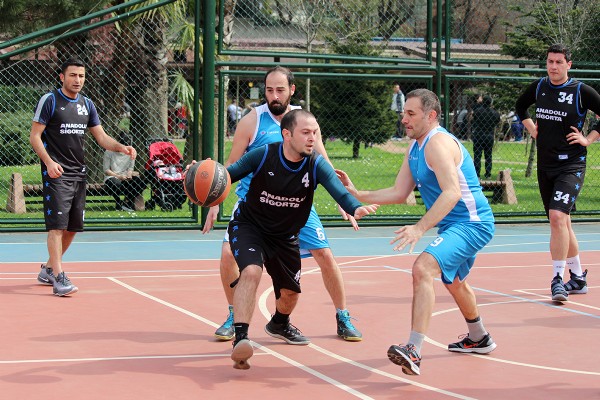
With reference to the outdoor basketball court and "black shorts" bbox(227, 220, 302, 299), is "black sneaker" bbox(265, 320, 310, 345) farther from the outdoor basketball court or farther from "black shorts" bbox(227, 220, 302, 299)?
"black shorts" bbox(227, 220, 302, 299)

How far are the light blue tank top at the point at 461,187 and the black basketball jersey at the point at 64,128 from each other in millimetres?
4170

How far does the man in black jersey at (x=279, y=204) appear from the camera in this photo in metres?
6.90

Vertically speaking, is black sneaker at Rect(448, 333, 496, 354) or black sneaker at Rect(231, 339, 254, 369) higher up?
black sneaker at Rect(231, 339, 254, 369)

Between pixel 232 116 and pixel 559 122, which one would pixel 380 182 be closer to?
pixel 232 116

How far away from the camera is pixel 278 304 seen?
25.1ft

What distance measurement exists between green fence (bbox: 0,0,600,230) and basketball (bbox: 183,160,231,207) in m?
6.79

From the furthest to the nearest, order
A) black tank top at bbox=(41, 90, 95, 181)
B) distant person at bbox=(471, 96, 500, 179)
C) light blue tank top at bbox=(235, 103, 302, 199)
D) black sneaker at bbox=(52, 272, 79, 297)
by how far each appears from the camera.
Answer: distant person at bbox=(471, 96, 500, 179) < black tank top at bbox=(41, 90, 95, 181) < black sneaker at bbox=(52, 272, 79, 297) < light blue tank top at bbox=(235, 103, 302, 199)

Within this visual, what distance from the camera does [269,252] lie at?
7.17 metres

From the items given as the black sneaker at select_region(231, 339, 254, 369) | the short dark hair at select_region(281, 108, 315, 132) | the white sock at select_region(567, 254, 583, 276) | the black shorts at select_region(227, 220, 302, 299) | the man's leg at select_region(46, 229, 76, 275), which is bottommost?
the black sneaker at select_region(231, 339, 254, 369)

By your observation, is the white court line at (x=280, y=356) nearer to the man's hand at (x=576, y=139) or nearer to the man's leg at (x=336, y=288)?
the man's leg at (x=336, y=288)

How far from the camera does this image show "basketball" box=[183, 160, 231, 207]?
7094 mm

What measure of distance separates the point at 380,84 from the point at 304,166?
1805 cm

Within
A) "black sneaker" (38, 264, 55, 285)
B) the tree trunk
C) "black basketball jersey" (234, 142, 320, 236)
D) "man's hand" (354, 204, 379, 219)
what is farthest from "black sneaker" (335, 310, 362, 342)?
the tree trunk

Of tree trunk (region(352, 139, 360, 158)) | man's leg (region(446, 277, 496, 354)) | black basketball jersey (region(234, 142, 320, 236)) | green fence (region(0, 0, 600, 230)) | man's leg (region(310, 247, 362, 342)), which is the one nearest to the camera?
black basketball jersey (region(234, 142, 320, 236))
